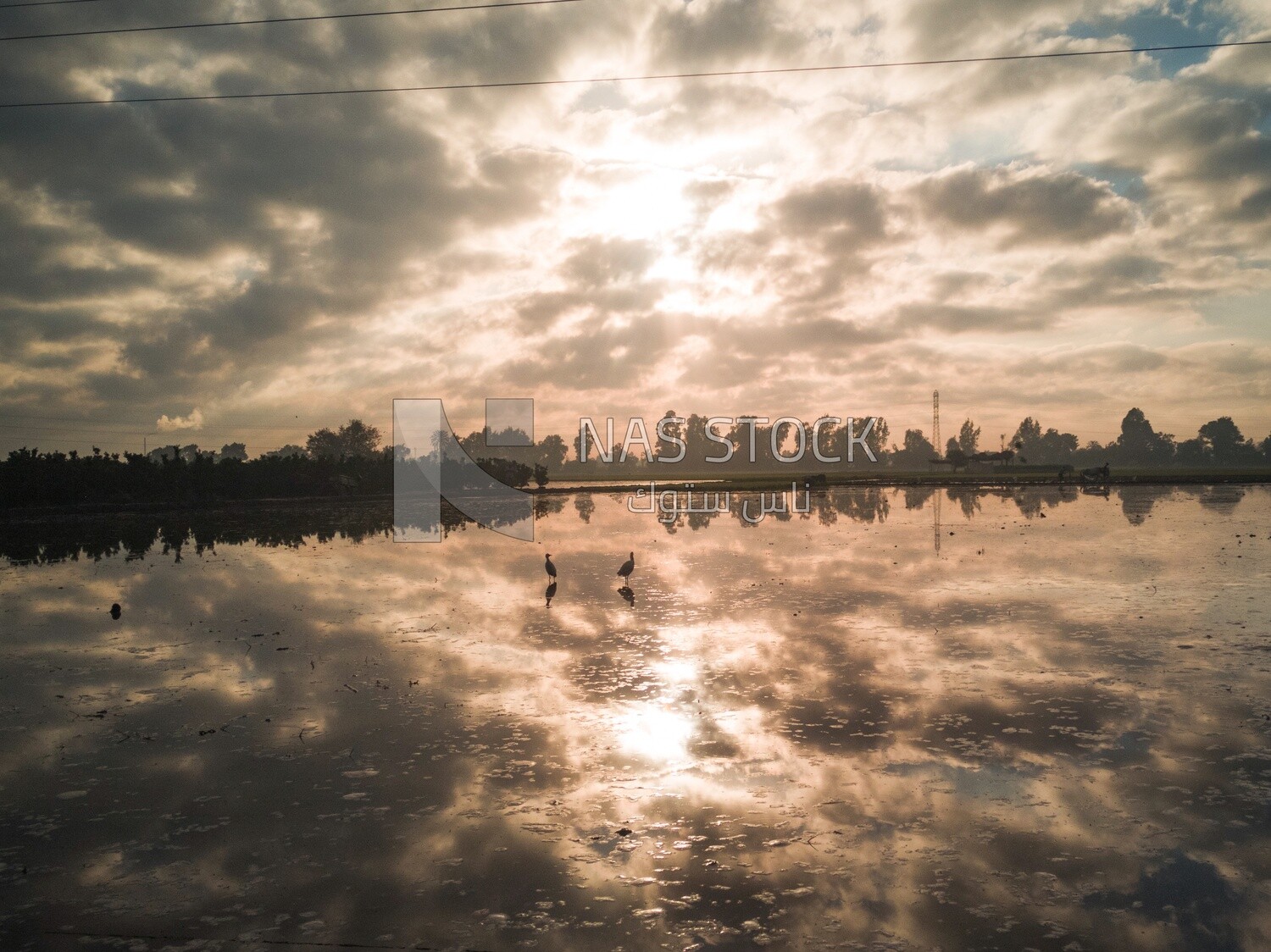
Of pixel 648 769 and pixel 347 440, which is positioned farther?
pixel 347 440

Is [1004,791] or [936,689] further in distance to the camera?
[936,689]

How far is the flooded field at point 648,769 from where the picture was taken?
7043 millimetres

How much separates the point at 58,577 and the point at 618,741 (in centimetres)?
2637

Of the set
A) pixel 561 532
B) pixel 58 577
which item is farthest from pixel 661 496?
pixel 58 577

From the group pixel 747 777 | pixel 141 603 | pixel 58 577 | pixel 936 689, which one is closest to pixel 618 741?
pixel 747 777

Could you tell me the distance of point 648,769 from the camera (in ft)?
33.5

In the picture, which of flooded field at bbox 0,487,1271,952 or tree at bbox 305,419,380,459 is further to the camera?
tree at bbox 305,419,380,459

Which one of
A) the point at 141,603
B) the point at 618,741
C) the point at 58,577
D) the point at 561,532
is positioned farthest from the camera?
the point at 561,532

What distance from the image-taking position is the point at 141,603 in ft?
76.0

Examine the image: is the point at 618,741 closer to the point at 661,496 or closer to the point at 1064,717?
the point at 1064,717

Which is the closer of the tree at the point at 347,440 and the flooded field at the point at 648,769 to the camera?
the flooded field at the point at 648,769

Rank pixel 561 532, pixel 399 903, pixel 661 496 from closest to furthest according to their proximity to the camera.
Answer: pixel 399 903 → pixel 561 532 → pixel 661 496

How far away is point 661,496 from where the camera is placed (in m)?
86.8

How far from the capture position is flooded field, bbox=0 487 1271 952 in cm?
704
